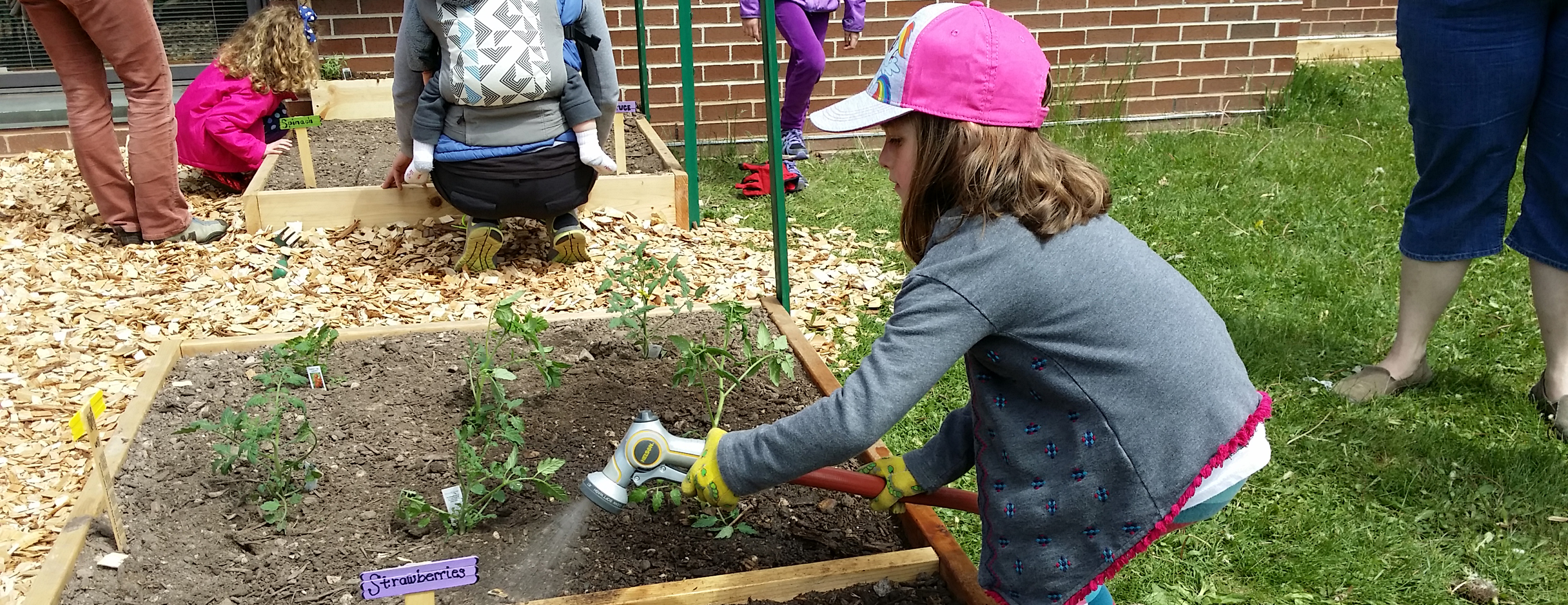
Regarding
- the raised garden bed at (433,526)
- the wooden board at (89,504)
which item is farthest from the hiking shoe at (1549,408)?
the wooden board at (89,504)

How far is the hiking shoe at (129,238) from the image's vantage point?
15.4 ft

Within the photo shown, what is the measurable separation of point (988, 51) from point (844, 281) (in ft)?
8.75

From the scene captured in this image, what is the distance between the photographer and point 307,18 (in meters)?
5.71

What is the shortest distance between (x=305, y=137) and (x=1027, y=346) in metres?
3.71

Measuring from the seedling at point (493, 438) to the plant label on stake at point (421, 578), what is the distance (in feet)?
1.84

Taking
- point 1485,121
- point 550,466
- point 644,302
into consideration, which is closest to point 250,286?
point 644,302

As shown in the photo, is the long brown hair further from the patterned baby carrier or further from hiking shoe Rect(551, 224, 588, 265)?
hiking shoe Rect(551, 224, 588, 265)

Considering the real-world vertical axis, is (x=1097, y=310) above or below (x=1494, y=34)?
below

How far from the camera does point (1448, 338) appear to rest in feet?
12.1

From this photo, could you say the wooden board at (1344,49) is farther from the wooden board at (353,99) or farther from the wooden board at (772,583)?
the wooden board at (772,583)

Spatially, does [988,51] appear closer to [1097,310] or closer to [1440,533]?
[1097,310]

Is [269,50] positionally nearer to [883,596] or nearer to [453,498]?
[453,498]

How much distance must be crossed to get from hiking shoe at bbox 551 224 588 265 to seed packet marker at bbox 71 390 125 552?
7.03 ft

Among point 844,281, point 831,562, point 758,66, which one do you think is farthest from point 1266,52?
point 831,562
